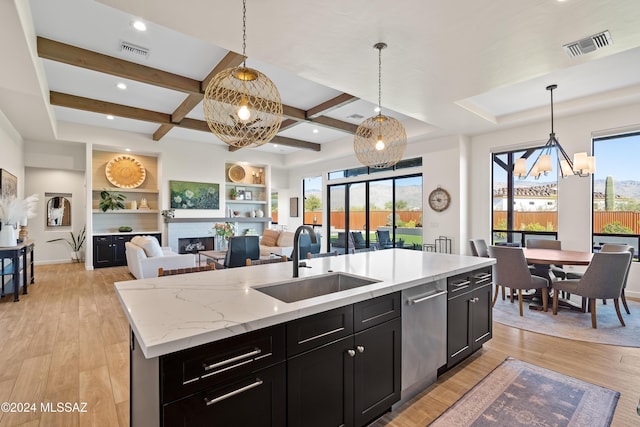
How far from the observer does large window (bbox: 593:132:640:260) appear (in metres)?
4.71

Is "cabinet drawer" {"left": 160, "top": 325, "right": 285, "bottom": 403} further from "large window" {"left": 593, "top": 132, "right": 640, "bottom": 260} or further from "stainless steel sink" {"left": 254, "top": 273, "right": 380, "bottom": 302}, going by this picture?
"large window" {"left": 593, "top": 132, "right": 640, "bottom": 260}

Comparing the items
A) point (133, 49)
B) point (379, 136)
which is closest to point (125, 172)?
point (133, 49)

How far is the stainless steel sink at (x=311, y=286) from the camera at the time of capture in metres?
1.96

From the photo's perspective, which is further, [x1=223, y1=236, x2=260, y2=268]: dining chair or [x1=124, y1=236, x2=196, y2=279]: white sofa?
[x1=124, y1=236, x2=196, y2=279]: white sofa

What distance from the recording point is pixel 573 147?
5.17 metres

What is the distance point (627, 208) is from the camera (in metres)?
4.75

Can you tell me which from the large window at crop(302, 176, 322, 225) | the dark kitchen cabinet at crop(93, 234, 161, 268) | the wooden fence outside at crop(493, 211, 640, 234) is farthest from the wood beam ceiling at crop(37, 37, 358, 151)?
the wooden fence outside at crop(493, 211, 640, 234)

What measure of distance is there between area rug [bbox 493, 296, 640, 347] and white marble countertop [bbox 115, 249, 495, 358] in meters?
1.64

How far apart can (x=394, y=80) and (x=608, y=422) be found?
11.7ft

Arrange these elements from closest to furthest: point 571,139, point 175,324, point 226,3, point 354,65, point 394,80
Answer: point 175,324
point 226,3
point 354,65
point 394,80
point 571,139

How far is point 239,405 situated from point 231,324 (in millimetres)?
330

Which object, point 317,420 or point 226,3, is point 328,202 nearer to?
point 226,3

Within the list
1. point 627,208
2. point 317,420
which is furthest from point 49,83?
point 627,208

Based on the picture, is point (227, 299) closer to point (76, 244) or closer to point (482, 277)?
point (482, 277)
